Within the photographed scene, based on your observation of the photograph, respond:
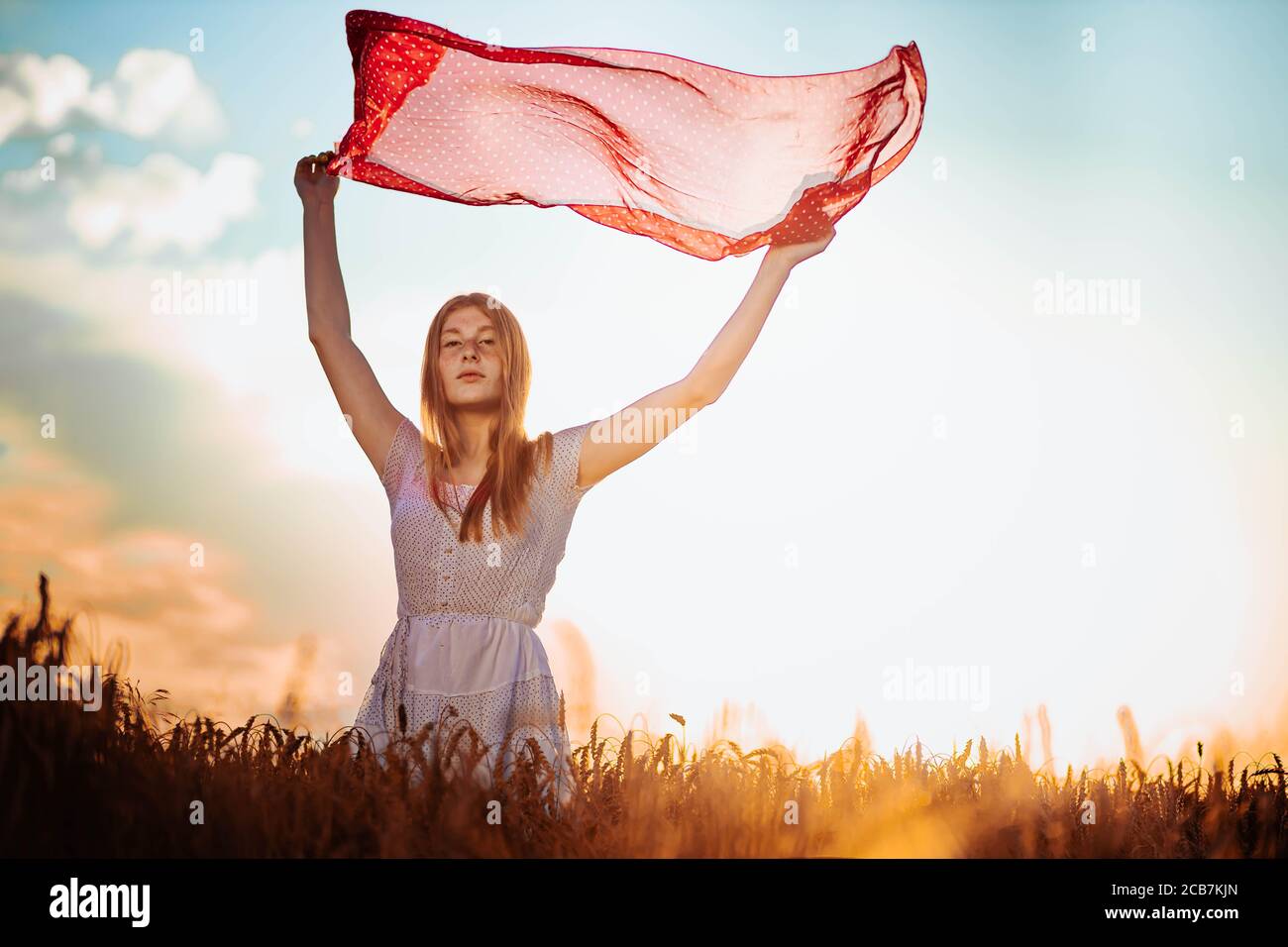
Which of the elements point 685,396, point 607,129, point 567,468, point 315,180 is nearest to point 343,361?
point 315,180

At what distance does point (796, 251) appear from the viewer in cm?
405

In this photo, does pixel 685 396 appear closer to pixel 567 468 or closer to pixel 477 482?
pixel 567 468

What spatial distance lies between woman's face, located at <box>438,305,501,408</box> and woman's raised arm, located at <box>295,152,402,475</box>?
10.0 inches

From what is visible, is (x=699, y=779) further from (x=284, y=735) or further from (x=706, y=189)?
(x=706, y=189)

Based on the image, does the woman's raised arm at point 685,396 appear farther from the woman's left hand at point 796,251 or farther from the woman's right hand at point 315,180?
the woman's right hand at point 315,180

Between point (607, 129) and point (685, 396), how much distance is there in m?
1.47

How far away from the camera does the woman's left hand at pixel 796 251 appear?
403cm

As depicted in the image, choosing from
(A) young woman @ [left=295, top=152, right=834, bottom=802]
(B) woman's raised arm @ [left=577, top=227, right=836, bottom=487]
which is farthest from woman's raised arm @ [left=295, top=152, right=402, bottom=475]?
(B) woman's raised arm @ [left=577, top=227, right=836, bottom=487]

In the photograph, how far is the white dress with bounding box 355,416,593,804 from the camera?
3666 mm

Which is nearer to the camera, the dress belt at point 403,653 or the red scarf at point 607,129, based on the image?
the dress belt at point 403,653

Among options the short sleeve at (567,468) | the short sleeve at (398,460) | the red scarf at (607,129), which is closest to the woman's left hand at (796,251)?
the red scarf at (607,129)

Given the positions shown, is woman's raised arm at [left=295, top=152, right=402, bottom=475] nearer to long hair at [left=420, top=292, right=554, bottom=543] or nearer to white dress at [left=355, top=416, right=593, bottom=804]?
long hair at [left=420, top=292, right=554, bottom=543]
